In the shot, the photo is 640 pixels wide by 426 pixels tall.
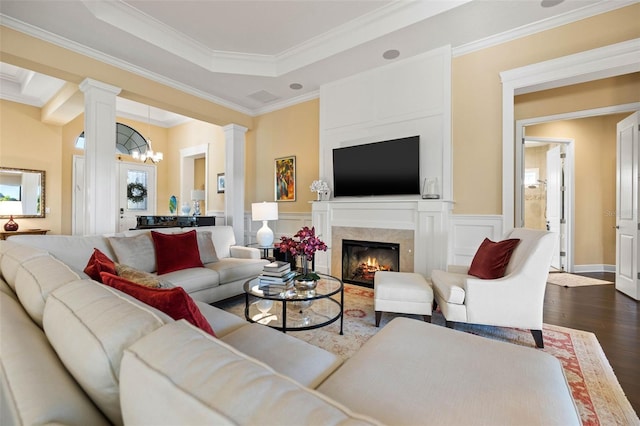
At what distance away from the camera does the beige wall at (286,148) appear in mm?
4719

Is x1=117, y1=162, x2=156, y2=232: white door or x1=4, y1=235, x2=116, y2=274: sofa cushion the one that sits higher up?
x1=117, y1=162, x2=156, y2=232: white door

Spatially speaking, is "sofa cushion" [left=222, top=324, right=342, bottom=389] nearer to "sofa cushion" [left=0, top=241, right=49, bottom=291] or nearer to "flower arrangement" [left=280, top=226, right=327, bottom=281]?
"sofa cushion" [left=0, top=241, right=49, bottom=291]

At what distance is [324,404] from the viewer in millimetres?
409

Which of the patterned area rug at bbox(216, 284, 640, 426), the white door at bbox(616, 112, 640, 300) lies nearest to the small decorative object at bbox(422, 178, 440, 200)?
the patterned area rug at bbox(216, 284, 640, 426)

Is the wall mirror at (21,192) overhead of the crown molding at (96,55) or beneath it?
beneath

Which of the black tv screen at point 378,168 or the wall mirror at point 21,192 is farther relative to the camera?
the wall mirror at point 21,192

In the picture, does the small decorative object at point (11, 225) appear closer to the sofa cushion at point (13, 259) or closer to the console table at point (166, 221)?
the console table at point (166, 221)

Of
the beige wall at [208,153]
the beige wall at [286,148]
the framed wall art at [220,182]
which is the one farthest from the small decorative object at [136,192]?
the beige wall at [286,148]

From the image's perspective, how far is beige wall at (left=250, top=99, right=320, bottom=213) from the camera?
15.5ft

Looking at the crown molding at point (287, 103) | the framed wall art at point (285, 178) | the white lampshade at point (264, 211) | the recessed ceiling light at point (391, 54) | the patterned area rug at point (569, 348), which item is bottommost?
the patterned area rug at point (569, 348)

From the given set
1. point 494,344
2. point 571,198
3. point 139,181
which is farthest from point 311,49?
point 139,181

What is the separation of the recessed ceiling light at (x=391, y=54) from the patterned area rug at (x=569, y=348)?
3.05 m

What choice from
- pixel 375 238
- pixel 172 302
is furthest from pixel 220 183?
pixel 172 302

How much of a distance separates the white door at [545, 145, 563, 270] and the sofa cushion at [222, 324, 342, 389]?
17.6 ft
